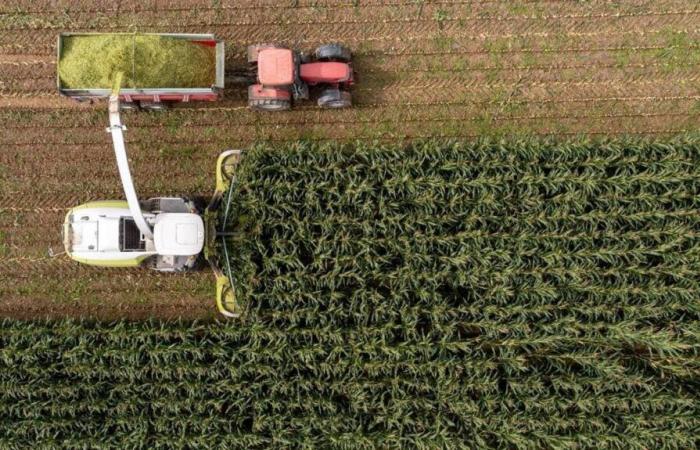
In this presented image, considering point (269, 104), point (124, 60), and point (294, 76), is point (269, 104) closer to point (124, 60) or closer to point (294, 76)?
point (294, 76)

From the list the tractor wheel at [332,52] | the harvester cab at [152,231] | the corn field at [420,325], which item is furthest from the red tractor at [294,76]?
the harvester cab at [152,231]

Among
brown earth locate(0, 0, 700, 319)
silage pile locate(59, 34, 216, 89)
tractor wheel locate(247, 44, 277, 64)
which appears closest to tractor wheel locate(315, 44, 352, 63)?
brown earth locate(0, 0, 700, 319)

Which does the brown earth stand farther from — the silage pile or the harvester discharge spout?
the harvester discharge spout

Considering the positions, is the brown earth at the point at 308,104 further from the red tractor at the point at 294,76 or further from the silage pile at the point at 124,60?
the silage pile at the point at 124,60

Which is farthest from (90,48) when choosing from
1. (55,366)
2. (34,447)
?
(34,447)

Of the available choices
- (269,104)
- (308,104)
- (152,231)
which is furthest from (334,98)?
(152,231)

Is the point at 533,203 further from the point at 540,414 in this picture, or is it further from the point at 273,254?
the point at 273,254
